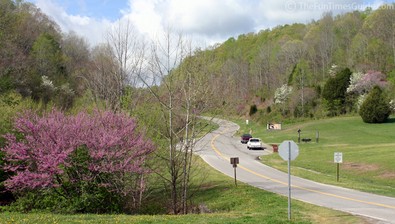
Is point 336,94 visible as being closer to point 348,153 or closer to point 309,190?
point 348,153

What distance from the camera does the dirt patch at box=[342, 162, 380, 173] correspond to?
32.6 meters

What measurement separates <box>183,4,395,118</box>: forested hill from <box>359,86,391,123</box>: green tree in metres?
11.3

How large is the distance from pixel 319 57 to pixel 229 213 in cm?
9307

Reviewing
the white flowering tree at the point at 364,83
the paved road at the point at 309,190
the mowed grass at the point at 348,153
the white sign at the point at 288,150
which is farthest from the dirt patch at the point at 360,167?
the white flowering tree at the point at 364,83

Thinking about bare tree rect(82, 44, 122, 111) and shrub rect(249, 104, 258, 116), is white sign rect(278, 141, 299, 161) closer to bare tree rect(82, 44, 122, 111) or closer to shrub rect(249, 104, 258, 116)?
bare tree rect(82, 44, 122, 111)

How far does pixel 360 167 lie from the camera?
33.9 meters

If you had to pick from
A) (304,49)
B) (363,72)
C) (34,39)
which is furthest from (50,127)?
(304,49)

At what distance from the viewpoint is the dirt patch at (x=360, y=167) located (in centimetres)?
3259

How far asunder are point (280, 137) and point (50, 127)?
Result: 45.6m

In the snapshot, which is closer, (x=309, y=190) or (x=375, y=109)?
(x=309, y=190)

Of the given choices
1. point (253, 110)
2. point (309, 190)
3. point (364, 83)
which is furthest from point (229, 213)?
point (253, 110)

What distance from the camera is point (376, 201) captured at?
18.8 meters

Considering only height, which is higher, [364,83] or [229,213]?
[364,83]

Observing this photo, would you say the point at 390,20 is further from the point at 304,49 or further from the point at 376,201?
the point at 376,201
